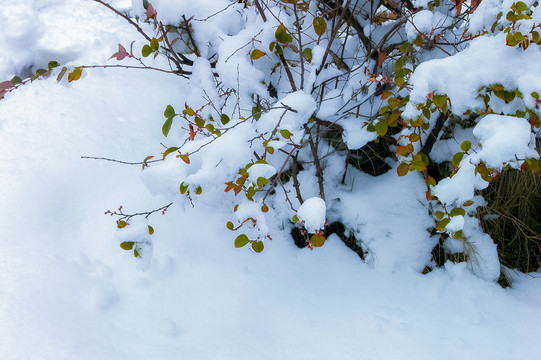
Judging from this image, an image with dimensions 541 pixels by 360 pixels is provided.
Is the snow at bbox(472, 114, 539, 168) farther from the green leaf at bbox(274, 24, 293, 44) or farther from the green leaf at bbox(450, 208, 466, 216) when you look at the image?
the green leaf at bbox(274, 24, 293, 44)

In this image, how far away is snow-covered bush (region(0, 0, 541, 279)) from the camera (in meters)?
1.03

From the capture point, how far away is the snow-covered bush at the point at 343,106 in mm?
1025

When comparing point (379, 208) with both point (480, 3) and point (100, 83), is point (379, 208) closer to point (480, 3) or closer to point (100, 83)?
point (480, 3)

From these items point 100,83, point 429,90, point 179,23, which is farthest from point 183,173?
point 100,83

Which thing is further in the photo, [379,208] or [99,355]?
[379,208]

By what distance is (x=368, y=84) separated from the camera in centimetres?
148

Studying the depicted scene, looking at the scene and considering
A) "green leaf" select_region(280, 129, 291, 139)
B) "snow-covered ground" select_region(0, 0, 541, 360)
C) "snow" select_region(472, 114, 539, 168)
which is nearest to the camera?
"snow" select_region(472, 114, 539, 168)

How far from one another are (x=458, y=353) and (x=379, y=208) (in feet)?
1.67

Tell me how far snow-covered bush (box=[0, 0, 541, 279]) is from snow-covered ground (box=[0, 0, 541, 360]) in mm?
109

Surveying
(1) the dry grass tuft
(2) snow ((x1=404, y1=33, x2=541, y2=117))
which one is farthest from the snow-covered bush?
(1) the dry grass tuft

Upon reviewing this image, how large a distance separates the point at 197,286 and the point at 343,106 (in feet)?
2.35

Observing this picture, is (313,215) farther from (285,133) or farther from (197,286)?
(197,286)

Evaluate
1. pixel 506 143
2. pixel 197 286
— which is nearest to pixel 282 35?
pixel 506 143

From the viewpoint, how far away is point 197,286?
1.44m
